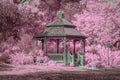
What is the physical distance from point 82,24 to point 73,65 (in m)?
11.7

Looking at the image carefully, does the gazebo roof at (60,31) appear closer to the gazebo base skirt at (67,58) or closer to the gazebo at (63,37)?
the gazebo at (63,37)

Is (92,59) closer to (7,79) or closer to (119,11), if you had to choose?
(119,11)

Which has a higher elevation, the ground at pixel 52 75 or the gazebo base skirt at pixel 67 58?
the gazebo base skirt at pixel 67 58

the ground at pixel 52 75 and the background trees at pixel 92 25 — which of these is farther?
the background trees at pixel 92 25

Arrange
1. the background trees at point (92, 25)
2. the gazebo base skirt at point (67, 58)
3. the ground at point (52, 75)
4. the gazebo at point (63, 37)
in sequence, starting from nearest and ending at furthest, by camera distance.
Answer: the ground at point (52, 75) < the gazebo base skirt at point (67, 58) < the gazebo at point (63, 37) < the background trees at point (92, 25)

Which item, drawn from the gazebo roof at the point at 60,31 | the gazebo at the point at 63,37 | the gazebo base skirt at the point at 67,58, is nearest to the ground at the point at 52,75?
the gazebo base skirt at the point at 67,58

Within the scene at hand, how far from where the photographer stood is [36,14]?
41.0 meters

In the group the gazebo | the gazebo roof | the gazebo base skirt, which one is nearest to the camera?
the gazebo base skirt

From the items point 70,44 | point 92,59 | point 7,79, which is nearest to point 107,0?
point 70,44

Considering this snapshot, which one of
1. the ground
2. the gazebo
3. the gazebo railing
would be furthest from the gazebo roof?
the ground

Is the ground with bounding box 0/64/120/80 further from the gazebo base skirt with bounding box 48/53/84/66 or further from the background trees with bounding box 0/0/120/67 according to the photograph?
the background trees with bounding box 0/0/120/67

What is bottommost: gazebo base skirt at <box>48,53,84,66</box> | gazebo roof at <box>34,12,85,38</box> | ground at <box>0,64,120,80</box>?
ground at <box>0,64,120,80</box>

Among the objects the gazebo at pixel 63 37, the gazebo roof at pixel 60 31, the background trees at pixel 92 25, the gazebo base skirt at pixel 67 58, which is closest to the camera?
the gazebo base skirt at pixel 67 58

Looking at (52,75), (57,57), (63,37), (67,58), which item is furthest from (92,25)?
(52,75)
